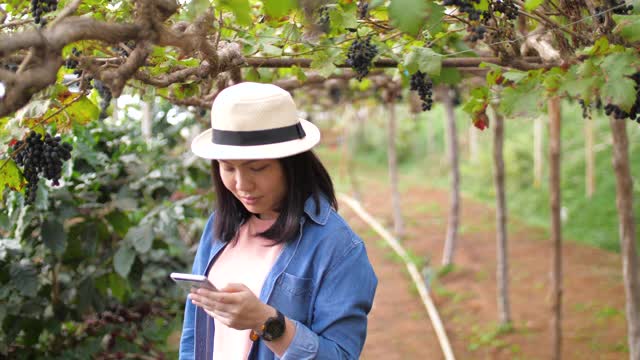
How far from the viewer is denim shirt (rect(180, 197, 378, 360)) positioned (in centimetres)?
152

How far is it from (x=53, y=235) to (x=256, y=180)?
6.66 ft

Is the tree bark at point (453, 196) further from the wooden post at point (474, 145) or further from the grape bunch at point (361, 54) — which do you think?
the wooden post at point (474, 145)

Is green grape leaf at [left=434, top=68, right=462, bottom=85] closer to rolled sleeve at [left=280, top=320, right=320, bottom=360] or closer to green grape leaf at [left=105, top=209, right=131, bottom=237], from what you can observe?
rolled sleeve at [left=280, top=320, right=320, bottom=360]

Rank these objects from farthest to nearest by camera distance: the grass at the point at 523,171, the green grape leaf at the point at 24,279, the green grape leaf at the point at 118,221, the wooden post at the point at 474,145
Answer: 1. the wooden post at the point at 474,145
2. the grass at the point at 523,171
3. the green grape leaf at the point at 118,221
4. the green grape leaf at the point at 24,279

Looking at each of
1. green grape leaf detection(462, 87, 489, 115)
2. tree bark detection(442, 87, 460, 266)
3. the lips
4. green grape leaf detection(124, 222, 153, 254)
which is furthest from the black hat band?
tree bark detection(442, 87, 460, 266)

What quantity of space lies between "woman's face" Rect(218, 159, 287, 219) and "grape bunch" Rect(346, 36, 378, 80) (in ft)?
2.17

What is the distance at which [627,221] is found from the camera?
3.82 meters

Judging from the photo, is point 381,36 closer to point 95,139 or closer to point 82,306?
point 95,139

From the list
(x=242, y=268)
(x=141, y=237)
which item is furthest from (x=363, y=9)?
(x=141, y=237)

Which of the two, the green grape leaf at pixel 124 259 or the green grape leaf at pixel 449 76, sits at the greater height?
the green grape leaf at pixel 449 76

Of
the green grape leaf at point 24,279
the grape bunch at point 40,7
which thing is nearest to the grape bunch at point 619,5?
the grape bunch at point 40,7

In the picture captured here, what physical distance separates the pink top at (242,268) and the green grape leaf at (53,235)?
5.64 ft

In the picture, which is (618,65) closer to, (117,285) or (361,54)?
(361,54)

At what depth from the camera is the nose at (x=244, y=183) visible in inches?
60.0
